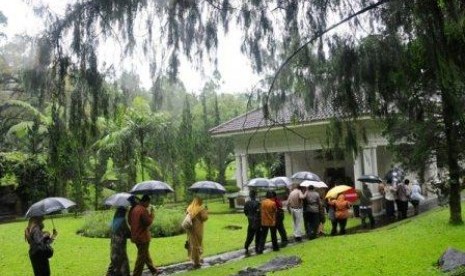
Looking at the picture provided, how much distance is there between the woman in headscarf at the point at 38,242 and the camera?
323 inches

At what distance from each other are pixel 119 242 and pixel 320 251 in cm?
425

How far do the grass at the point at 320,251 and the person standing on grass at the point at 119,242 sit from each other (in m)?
1.41

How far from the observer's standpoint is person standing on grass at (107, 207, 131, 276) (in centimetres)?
874

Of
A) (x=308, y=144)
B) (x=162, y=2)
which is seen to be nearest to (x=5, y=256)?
(x=162, y=2)

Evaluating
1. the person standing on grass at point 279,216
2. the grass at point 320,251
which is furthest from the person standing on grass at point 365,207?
the person standing on grass at point 279,216

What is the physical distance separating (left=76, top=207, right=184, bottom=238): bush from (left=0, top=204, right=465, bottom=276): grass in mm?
498

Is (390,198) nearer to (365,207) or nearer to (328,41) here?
(365,207)

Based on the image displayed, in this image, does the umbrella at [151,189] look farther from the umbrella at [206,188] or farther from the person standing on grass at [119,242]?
the person standing on grass at [119,242]

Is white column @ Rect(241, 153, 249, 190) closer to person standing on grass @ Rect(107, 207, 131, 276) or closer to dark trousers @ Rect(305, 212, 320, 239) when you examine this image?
dark trousers @ Rect(305, 212, 320, 239)

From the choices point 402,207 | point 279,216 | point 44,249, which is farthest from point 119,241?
point 402,207

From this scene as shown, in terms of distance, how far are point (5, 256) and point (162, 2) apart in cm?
1006

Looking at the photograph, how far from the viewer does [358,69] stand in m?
6.58

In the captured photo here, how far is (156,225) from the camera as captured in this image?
50.5 feet

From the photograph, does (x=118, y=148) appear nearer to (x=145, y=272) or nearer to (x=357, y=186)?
(x=357, y=186)
